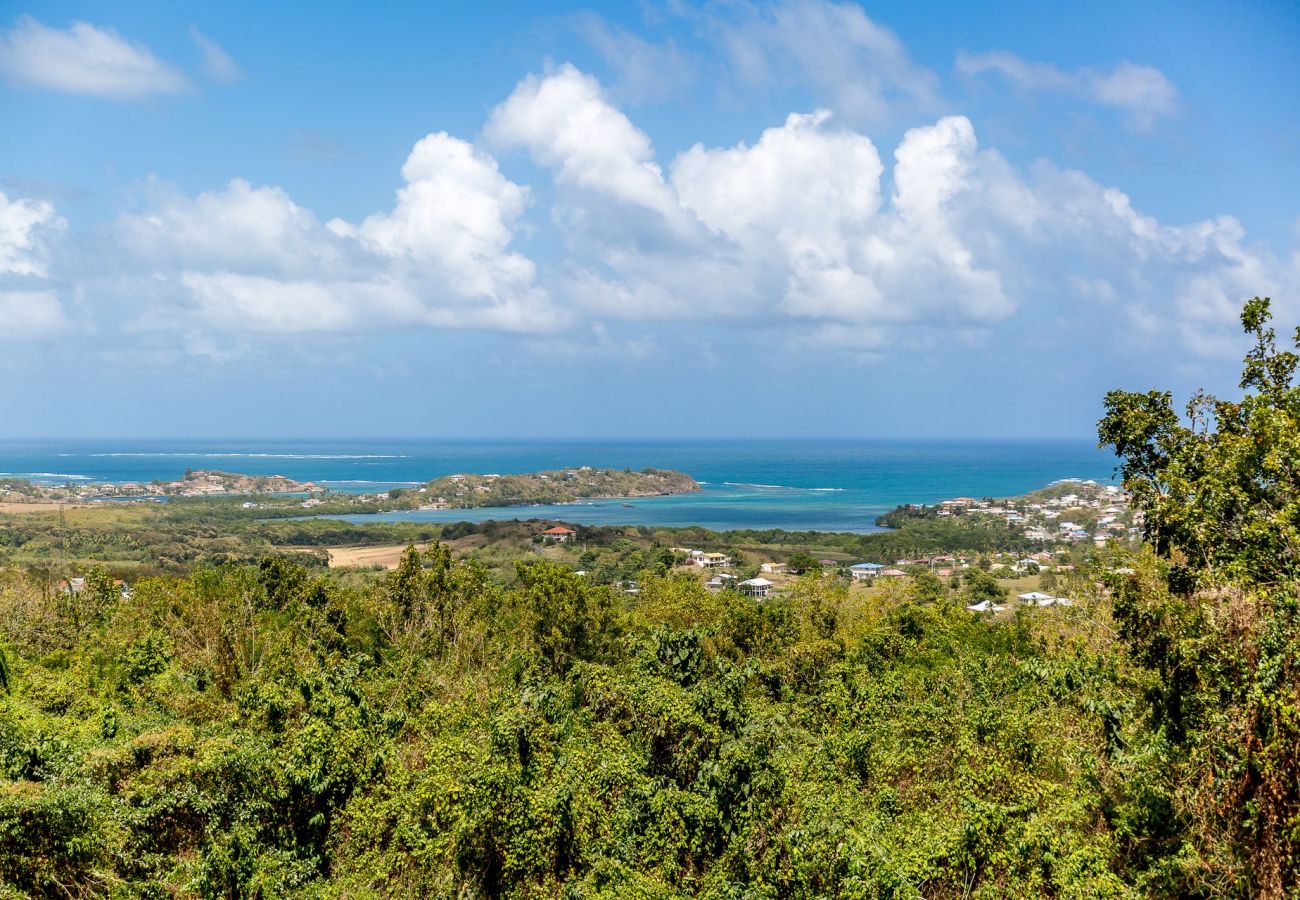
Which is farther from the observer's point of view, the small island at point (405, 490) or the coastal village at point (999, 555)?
the small island at point (405, 490)

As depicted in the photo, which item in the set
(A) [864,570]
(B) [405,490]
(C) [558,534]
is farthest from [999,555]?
(B) [405,490]

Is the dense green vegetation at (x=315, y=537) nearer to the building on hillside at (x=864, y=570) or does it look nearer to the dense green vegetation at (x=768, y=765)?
the building on hillside at (x=864, y=570)

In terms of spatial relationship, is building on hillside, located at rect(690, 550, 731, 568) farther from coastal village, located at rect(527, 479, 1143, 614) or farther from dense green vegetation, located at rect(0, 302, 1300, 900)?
dense green vegetation, located at rect(0, 302, 1300, 900)

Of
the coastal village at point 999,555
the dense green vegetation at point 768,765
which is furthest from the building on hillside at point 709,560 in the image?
the dense green vegetation at point 768,765

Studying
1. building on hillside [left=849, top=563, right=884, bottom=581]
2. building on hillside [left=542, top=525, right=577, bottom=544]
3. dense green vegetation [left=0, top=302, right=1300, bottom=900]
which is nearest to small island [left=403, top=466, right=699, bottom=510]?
building on hillside [left=542, top=525, right=577, bottom=544]


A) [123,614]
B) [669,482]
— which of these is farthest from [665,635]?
[669,482]

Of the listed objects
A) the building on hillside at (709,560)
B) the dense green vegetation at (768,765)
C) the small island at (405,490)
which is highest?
the dense green vegetation at (768,765)

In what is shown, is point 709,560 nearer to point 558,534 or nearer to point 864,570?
point 864,570
